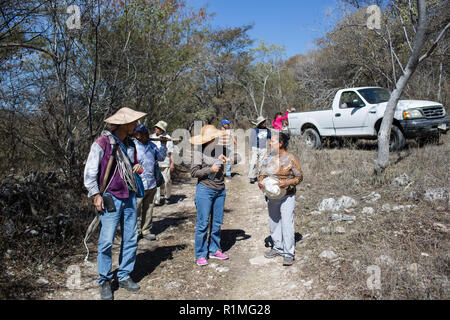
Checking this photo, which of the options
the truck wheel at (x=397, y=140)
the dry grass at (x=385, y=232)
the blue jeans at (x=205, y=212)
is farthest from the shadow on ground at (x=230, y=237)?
the truck wheel at (x=397, y=140)

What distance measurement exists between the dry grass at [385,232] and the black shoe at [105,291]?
2163mm

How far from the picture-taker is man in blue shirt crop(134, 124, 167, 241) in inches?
214

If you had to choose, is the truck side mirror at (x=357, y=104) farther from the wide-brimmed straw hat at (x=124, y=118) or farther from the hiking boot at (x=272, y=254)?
the wide-brimmed straw hat at (x=124, y=118)

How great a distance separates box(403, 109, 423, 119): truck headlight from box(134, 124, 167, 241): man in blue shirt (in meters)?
6.12

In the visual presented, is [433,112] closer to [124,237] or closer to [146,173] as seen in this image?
[146,173]

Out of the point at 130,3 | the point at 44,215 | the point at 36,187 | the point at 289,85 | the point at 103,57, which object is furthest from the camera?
the point at 289,85

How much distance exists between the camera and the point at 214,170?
408cm

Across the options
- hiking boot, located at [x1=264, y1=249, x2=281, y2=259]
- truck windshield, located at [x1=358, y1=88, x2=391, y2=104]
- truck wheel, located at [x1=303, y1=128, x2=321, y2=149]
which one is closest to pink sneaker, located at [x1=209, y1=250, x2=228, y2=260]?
hiking boot, located at [x1=264, y1=249, x2=281, y2=259]

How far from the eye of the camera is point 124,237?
3.74 metres

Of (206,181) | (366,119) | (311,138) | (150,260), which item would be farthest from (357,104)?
(150,260)

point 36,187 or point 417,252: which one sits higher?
point 36,187

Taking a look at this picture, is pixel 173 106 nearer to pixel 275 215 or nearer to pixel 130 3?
pixel 130 3

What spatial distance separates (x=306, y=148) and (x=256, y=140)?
2.82 meters
